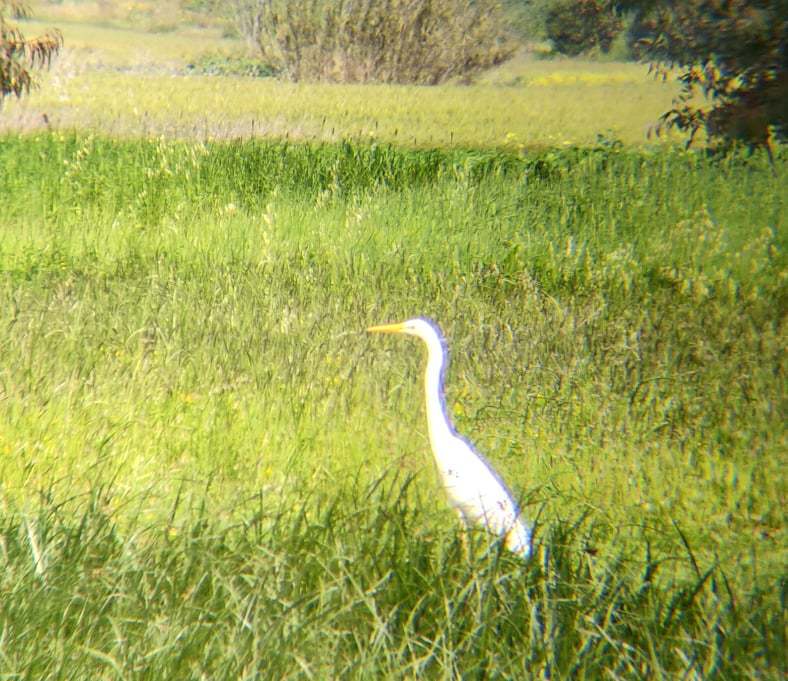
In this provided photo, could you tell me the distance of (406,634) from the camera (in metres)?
2.70

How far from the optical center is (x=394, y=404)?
449cm

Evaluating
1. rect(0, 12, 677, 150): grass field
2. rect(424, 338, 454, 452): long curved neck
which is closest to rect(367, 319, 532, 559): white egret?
rect(424, 338, 454, 452): long curved neck

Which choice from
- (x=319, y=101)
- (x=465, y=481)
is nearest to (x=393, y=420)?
(x=465, y=481)

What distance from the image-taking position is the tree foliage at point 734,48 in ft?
8.26

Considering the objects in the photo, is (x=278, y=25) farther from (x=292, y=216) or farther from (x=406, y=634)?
(x=406, y=634)

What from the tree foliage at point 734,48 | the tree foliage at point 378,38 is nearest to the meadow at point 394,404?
the tree foliage at point 378,38

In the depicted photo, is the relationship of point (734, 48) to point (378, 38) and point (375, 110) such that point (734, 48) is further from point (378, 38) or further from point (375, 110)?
point (375, 110)

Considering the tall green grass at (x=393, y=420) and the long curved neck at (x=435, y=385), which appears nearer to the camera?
the tall green grass at (x=393, y=420)

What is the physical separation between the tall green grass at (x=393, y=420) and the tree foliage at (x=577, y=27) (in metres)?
0.81

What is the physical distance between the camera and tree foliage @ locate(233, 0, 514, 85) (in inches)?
182

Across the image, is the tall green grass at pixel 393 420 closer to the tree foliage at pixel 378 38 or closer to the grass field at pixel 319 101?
the grass field at pixel 319 101

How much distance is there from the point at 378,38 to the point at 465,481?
2329 mm

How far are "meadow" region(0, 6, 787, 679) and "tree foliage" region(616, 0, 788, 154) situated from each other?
0.96m

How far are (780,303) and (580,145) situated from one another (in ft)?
3.53
